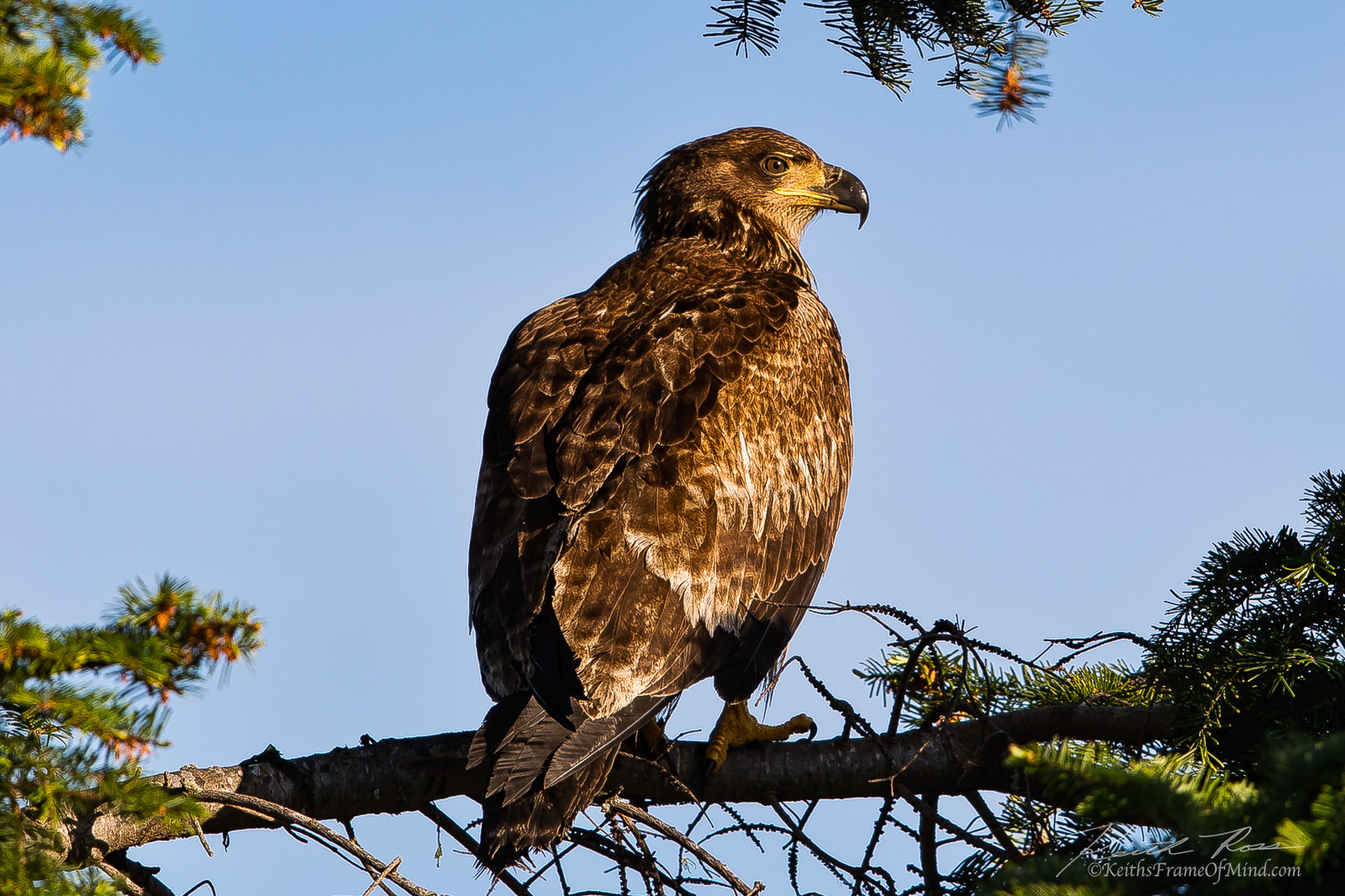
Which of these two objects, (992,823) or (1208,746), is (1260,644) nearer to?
(1208,746)

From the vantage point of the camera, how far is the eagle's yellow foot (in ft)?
13.0

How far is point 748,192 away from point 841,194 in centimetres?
50

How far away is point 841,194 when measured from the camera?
634 cm

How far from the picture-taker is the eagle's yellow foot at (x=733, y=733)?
3.96m

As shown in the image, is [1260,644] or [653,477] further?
[653,477]

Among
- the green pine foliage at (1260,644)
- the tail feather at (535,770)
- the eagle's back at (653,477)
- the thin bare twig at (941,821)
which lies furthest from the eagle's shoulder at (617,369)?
the green pine foliage at (1260,644)

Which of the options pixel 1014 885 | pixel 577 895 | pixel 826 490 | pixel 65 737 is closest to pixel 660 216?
pixel 826 490

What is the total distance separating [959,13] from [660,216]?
2493 millimetres

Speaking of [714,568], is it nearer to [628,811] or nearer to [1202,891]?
[628,811]

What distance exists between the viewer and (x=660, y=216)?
6383mm

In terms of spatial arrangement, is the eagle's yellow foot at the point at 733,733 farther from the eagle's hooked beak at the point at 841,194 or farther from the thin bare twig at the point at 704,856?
the eagle's hooked beak at the point at 841,194

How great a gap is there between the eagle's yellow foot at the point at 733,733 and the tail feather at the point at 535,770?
0.40 m
